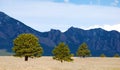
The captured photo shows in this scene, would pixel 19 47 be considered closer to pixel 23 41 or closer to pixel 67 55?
pixel 23 41

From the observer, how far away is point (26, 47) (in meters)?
74.7

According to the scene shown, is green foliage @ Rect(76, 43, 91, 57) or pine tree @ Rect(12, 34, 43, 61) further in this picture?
green foliage @ Rect(76, 43, 91, 57)

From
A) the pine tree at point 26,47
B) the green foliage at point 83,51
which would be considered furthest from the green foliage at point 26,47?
the green foliage at point 83,51

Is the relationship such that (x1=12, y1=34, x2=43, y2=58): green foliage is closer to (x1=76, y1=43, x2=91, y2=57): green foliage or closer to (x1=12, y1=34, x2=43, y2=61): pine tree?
(x1=12, y1=34, x2=43, y2=61): pine tree

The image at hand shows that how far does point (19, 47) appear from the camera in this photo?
246ft

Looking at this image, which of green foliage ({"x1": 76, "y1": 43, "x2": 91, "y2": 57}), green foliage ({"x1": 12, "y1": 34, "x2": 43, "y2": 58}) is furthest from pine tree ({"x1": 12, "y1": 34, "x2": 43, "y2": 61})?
green foliage ({"x1": 76, "y1": 43, "x2": 91, "y2": 57})

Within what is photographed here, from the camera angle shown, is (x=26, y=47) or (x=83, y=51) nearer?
(x=26, y=47)

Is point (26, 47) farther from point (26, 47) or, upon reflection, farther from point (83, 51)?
point (83, 51)

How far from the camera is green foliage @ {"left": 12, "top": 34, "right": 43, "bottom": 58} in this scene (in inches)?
2896

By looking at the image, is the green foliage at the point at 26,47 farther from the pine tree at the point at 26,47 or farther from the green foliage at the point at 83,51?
the green foliage at the point at 83,51

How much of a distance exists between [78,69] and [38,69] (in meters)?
8.08

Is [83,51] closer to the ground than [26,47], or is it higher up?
closer to the ground

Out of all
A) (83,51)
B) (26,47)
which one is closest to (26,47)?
(26,47)

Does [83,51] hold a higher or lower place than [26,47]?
lower
